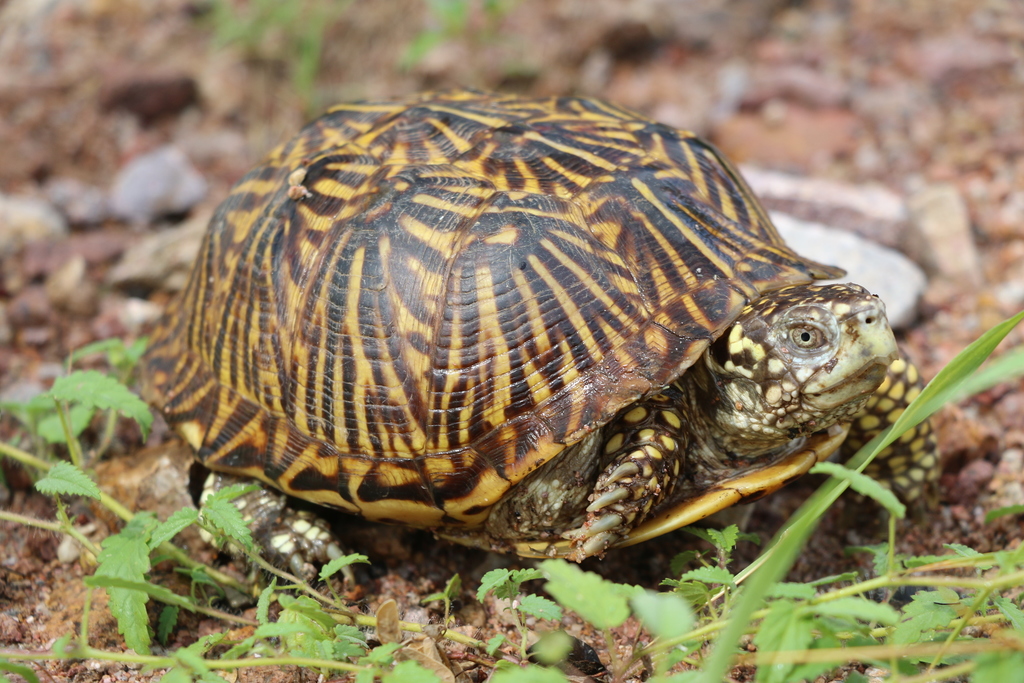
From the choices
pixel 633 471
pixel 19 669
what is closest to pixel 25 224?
pixel 19 669

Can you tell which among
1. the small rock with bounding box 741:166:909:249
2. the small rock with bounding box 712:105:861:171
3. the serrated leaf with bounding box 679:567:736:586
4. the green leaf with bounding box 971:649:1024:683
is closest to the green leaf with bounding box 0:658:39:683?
the serrated leaf with bounding box 679:567:736:586

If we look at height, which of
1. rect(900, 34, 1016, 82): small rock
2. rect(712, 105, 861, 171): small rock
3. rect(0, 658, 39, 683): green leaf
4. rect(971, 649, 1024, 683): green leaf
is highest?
rect(900, 34, 1016, 82): small rock

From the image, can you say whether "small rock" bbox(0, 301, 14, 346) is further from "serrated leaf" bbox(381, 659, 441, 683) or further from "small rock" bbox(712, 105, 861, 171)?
"small rock" bbox(712, 105, 861, 171)

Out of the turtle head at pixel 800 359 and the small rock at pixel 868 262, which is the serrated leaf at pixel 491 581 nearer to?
the turtle head at pixel 800 359

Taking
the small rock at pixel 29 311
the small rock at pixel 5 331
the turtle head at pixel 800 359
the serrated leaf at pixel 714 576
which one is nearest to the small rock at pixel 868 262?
the turtle head at pixel 800 359

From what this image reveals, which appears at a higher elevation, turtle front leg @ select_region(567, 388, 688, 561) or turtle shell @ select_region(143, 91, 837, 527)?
turtle shell @ select_region(143, 91, 837, 527)

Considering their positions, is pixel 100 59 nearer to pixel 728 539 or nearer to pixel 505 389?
pixel 505 389
